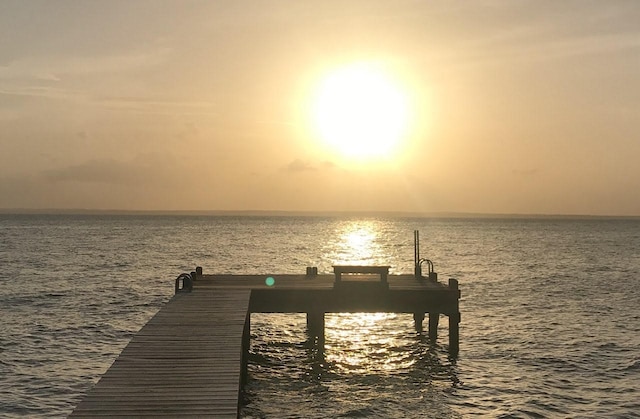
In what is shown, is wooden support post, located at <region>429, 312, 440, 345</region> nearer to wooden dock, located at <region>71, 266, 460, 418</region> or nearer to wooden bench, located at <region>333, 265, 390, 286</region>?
wooden dock, located at <region>71, 266, 460, 418</region>

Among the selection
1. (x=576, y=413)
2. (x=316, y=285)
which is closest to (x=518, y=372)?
(x=576, y=413)

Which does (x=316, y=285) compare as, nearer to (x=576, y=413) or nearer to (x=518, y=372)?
(x=518, y=372)

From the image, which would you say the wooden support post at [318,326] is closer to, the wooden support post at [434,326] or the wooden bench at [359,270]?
the wooden bench at [359,270]

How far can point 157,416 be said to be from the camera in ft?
37.7

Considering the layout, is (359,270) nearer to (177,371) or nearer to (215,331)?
(215,331)

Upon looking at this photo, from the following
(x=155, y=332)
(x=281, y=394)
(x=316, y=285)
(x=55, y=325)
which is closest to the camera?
(x=155, y=332)

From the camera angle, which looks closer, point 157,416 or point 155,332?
point 157,416

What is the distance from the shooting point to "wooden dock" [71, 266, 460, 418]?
40.1 ft

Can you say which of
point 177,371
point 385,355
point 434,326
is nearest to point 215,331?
point 177,371

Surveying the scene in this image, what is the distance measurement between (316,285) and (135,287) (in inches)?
1067

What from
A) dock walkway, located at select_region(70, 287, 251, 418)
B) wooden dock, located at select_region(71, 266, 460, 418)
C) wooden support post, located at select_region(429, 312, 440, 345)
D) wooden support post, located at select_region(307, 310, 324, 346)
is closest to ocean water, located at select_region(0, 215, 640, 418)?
Result: wooden support post, located at select_region(429, 312, 440, 345)

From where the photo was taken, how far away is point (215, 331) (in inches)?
709

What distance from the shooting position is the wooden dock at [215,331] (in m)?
12.2

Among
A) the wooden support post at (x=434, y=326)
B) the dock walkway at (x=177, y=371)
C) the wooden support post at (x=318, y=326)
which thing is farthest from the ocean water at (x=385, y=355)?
the dock walkway at (x=177, y=371)
